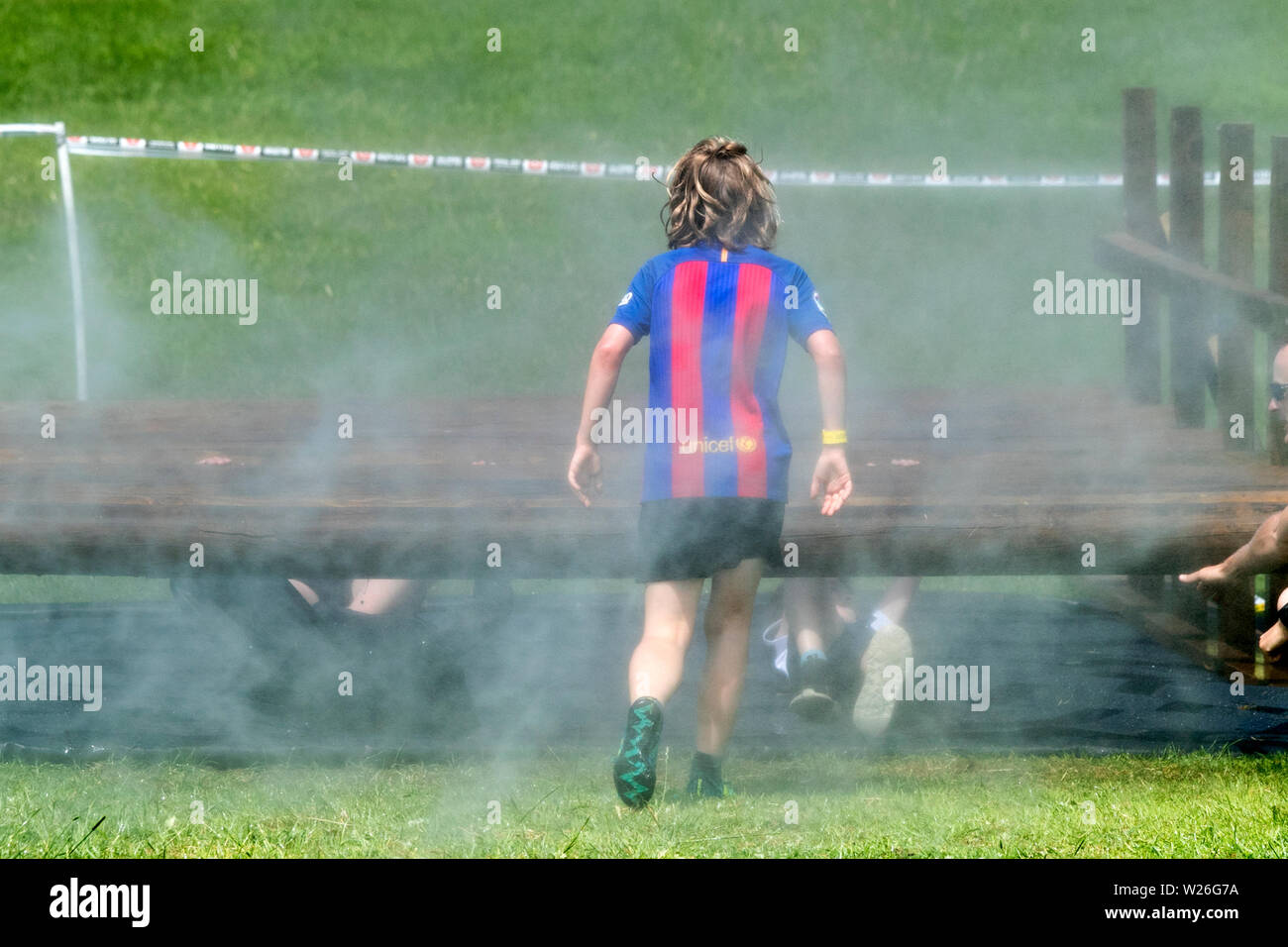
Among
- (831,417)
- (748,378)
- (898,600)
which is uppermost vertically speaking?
(748,378)

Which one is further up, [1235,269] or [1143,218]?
[1143,218]

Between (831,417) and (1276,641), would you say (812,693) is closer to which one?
(831,417)

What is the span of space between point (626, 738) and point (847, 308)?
43.1ft

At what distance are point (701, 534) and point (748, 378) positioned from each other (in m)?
0.46

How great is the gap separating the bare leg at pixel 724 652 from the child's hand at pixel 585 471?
1.47 feet

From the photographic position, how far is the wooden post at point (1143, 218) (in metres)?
7.48

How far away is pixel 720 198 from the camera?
4.44 m

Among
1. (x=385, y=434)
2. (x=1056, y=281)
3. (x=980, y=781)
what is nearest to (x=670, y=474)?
(x=980, y=781)

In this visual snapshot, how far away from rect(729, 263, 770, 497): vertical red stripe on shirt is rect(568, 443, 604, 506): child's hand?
41cm

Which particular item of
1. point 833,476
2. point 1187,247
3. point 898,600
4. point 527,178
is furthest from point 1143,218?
point 527,178

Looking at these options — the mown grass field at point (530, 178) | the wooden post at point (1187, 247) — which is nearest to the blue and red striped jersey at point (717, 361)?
the mown grass field at point (530, 178)

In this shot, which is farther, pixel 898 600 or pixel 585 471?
pixel 898 600

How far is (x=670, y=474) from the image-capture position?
14.2ft
